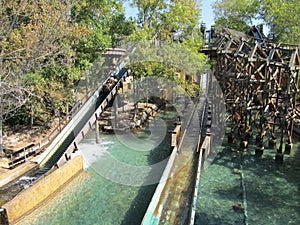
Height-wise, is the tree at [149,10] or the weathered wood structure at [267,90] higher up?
the tree at [149,10]

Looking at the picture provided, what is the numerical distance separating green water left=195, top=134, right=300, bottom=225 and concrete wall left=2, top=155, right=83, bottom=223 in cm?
515

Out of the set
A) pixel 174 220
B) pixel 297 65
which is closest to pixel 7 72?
pixel 174 220

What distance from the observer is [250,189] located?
10008 millimetres

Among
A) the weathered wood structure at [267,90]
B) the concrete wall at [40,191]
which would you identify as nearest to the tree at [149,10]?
the weathered wood structure at [267,90]

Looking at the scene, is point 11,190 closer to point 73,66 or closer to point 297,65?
point 73,66

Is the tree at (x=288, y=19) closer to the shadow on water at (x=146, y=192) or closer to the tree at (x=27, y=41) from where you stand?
the shadow on water at (x=146, y=192)

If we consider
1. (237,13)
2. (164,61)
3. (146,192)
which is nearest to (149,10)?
(164,61)

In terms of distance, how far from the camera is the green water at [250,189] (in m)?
8.41

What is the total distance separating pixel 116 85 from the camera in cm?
1620

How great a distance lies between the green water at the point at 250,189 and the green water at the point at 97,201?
85.3 inches

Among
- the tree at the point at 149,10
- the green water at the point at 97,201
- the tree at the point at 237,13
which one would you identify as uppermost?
the tree at the point at 237,13

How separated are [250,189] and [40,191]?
737cm

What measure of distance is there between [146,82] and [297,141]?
9383 mm

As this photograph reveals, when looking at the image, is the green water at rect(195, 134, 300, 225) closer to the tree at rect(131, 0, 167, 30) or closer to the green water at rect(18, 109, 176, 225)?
the green water at rect(18, 109, 176, 225)
